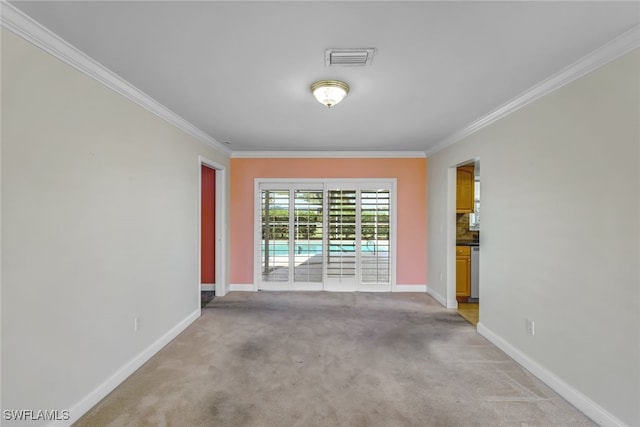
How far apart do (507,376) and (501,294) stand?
2.62 ft

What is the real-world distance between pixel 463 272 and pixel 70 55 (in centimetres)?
511

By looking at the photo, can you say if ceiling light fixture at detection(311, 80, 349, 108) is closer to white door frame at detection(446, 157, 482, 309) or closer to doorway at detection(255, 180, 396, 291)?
white door frame at detection(446, 157, 482, 309)

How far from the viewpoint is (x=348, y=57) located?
6.31 feet

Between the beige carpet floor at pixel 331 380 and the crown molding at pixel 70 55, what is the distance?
2366 millimetres

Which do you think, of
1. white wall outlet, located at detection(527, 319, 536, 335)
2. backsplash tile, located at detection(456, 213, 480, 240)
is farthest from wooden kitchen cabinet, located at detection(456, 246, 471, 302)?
white wall outlet, located at detection(527, 319, 536, 335)

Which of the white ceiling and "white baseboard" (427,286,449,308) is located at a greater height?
the white ceiling

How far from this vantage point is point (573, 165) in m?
2.14

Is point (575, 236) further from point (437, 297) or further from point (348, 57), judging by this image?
point (437, 297)

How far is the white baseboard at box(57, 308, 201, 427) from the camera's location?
1942mm

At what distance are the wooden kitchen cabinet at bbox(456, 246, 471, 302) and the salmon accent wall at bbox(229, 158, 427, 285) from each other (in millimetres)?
591

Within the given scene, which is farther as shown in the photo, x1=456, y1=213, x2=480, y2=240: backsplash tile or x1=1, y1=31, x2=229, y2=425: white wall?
x1=456, y1=213, x2=480, y2=240: backsplash tile

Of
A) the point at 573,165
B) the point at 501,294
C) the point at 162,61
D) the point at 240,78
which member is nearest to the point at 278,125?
the point at 240,78

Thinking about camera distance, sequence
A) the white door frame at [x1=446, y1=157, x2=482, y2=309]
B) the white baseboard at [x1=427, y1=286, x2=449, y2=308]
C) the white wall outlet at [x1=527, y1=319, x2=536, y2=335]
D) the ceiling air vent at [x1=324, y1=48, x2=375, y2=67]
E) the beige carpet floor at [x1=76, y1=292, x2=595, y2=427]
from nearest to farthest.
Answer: the ceiling air vent at [x1=324, y1=48, x2=375, y2=67]
the beige carpet floor at [x1=76, y1=292, x2=595, y2=427]
the white wall outlet at [x1=527, y1=319, x2=536, y2=335]
the white door frame at [x1=446, y1=157, x2=482, y2=309]
the white baseboard at [x1=427, y1=286, x2=449, y2=308]

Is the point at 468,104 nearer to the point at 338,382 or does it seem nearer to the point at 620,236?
the point at 620,236
